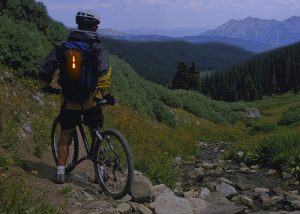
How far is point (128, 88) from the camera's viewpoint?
21.9m

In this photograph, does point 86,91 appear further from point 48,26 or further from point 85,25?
point 48,26

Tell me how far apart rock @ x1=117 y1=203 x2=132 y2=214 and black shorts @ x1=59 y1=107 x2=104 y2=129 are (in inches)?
51.6

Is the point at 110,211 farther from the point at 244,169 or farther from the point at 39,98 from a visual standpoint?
the point at 244,169

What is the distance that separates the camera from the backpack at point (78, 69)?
6.89 metres

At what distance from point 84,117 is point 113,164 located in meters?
0.90

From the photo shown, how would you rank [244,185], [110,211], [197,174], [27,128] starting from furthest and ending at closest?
[197,174] → [244,185] → [27,128] → [110,211]

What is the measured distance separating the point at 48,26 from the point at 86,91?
41.9 ft

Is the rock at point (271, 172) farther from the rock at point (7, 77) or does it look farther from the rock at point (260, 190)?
the rock at point (7, 77)

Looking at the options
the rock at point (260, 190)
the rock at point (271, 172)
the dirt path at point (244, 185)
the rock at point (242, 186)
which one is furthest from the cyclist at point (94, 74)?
the rock at point (271, 172)

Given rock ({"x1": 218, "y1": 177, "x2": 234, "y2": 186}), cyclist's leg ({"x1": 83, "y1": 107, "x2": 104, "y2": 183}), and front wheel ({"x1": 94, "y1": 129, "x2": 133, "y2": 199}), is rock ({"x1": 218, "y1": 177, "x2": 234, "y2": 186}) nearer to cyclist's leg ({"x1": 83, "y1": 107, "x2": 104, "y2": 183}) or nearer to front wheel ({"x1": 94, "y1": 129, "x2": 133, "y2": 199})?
front wheel ({"x1": 94, "y1": 129, "x2": 133, "y2": 199})

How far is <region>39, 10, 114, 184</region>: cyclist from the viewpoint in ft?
22.9

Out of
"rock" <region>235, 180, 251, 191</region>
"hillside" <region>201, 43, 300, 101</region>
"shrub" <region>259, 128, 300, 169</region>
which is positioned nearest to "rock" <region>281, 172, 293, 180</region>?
"shrub" <region>259, 128, 300, 169</region>

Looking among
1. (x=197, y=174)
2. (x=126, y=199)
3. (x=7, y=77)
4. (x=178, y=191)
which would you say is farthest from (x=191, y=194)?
(x=7, y=77)

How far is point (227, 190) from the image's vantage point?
9711 millimetres
